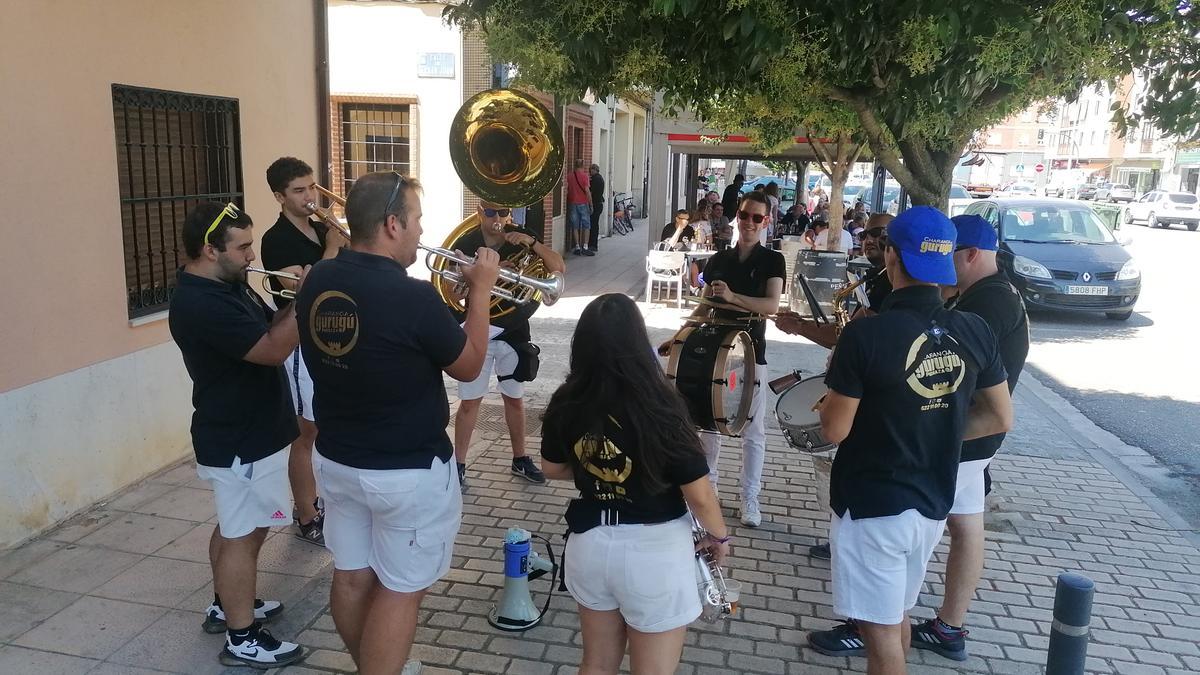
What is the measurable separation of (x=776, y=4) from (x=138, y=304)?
4.29 meters

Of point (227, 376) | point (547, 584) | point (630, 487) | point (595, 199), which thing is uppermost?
point (595, 199)

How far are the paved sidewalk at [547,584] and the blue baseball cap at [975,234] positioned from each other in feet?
5.88

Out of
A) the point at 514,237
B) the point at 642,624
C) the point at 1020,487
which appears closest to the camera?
the point at 642,624

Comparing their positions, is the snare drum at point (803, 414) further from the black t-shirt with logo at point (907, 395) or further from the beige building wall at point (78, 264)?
the beige building wall at point (78, 264)

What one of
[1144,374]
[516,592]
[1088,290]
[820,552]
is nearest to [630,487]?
[516,592]

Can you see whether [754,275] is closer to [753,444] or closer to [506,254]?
[753,444]

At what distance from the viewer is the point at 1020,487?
6.00 m

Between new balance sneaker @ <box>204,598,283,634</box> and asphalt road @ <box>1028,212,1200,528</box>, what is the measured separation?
18.1 ft

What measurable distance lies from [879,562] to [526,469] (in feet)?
10.1

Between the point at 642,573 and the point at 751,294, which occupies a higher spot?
the point at 751,294

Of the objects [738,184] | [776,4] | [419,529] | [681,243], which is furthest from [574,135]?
[419,529]

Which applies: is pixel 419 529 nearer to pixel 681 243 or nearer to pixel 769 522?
pixel 769 522

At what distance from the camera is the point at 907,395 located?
2.82 m

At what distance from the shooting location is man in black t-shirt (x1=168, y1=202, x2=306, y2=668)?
3.17 metres
